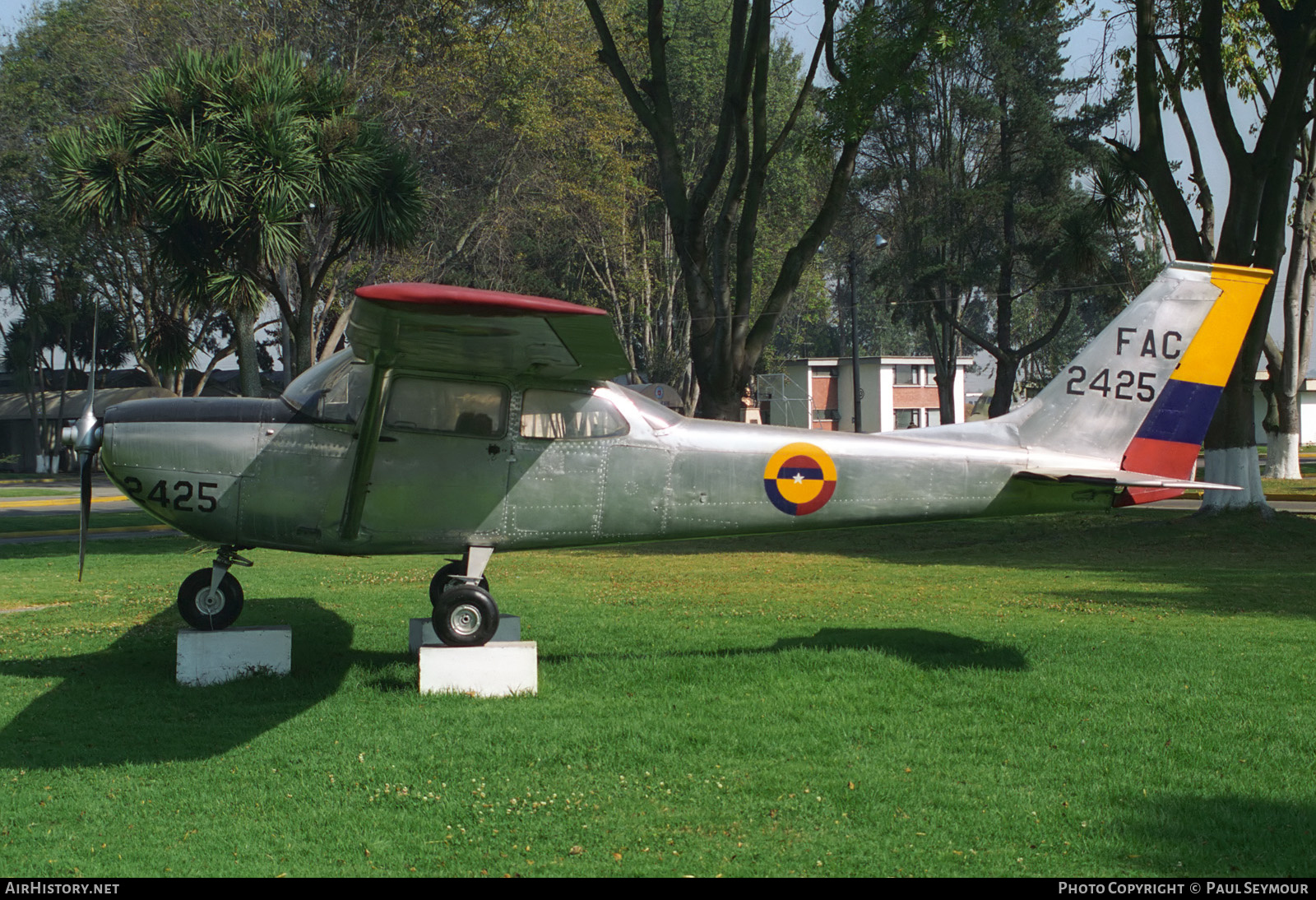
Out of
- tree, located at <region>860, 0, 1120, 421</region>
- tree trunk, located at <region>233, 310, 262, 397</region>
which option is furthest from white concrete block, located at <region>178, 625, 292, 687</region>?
tree, located at <region>860, 0, 1120, 421</region>

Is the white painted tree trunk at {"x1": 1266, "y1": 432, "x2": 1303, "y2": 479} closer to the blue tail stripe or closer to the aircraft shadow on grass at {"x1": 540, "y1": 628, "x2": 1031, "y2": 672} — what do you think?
the blue tail stripe

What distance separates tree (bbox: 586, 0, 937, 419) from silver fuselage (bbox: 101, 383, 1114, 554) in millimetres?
10644

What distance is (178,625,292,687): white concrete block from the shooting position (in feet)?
25.1

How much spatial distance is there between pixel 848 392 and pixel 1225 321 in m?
57.9

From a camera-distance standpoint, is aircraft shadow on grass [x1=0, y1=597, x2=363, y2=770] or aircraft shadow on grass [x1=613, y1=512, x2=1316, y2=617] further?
aircraft shadow on grass [x1=613, y1=512, x2=1316, y2=617]

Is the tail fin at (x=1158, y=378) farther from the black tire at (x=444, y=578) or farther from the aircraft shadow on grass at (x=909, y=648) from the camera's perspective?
the black tire at (x=444, y=578)

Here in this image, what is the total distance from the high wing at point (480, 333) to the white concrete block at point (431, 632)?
2163 millimetres

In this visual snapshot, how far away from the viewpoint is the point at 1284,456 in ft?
92.6

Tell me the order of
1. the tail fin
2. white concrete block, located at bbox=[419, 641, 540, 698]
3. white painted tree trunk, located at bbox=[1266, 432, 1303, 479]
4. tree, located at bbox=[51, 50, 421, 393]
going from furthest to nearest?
1. white painted tree trunk, located at bbox=[1266, 432, 1303, 479]
2. tree, located at bbox=[51, 50, 421, 393]
3. the tail fin
4. white concrete block, located at bbox=[419, 641, 540, 698]

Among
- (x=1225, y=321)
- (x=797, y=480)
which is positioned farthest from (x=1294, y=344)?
(x=797, y=480)

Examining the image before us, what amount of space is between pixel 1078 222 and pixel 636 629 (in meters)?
23.6

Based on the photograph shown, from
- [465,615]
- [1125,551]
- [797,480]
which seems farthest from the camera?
[1125,551]

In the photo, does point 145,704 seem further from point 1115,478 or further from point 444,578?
point 1115,478

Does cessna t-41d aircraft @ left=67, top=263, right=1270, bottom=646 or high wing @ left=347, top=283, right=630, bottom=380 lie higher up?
high wing @ left=347, top=283, right=630, bottom=380
